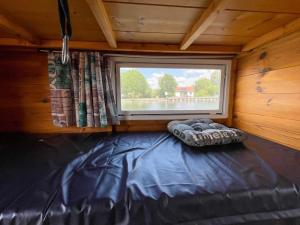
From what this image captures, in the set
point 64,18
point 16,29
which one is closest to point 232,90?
point 64,18

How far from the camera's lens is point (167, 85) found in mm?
1684

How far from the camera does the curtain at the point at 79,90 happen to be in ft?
4.54

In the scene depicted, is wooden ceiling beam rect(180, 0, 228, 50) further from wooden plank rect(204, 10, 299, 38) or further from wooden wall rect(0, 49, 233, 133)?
wooden wall rect(0, 49, 233, 133)

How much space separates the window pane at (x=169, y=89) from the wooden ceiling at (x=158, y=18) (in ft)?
1.28

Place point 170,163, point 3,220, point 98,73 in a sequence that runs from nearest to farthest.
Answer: point 3,220 → point 170,163 → point 98,73

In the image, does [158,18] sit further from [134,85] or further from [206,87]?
[206,87]

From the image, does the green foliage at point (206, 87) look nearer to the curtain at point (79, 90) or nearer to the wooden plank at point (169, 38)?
the wooden plank at point (169, 38)

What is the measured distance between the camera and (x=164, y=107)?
5.63ft

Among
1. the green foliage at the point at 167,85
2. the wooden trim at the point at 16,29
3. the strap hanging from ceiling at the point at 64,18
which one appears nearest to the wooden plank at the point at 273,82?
the green foliage at the point at 167,85

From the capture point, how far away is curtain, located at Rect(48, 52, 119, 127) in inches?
54.4

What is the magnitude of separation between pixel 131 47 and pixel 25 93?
1.04 meters

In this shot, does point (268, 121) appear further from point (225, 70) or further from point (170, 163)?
point (170, 163)

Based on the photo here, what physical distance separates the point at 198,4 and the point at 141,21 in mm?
356

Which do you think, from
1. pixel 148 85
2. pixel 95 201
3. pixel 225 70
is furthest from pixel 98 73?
pixel 225 70
